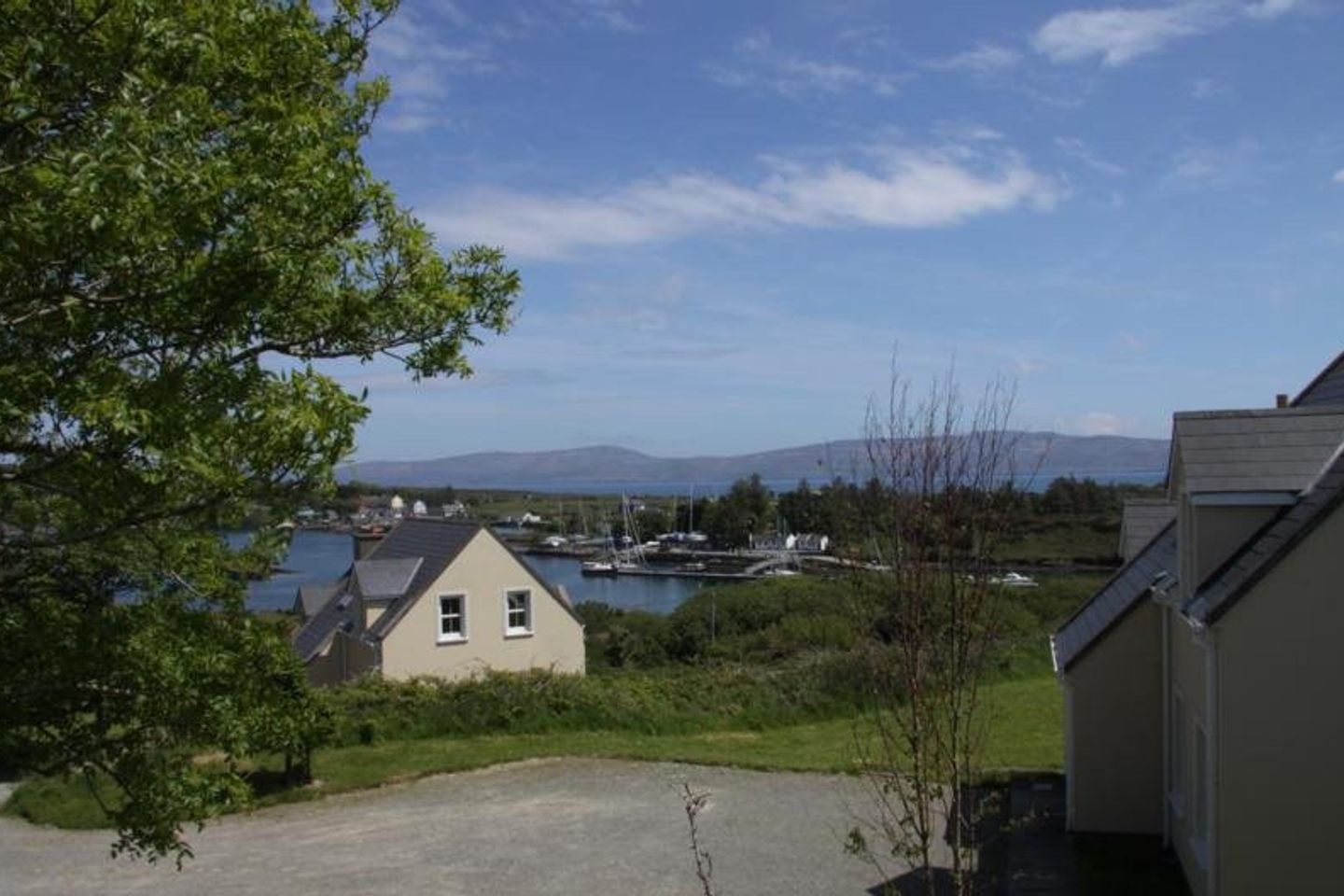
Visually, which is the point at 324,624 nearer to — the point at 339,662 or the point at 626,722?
the point at 339,662

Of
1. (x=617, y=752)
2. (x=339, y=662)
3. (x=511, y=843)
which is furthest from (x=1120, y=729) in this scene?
(x=339, y=662)

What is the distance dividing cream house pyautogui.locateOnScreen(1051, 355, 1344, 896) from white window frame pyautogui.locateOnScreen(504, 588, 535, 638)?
72.4 feet

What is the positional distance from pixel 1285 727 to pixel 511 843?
9374 millimetres

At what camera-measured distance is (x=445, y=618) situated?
101 ft

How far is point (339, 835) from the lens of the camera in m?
15.1

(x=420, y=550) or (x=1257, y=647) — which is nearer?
(x=1257, y=647)

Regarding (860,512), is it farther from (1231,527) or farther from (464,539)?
(464,539)

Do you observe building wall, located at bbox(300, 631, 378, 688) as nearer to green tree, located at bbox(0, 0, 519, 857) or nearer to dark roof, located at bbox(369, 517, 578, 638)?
dark roof, located at bbox(369, 517, 578, 638)

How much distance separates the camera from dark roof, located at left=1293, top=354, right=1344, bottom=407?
37.6ft

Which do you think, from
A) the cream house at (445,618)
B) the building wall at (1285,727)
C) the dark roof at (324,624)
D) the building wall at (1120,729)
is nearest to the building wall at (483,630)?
the cream house at (445,618)

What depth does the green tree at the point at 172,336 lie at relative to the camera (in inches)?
180

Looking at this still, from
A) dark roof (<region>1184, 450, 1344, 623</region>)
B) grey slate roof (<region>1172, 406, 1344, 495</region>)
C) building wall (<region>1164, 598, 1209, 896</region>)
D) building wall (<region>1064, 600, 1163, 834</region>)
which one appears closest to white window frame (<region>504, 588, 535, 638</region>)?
building wall (<region>1064, 600, 1163, 834</region>)

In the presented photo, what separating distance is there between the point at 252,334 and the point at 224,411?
543 mm

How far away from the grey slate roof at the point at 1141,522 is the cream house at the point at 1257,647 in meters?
4.21
